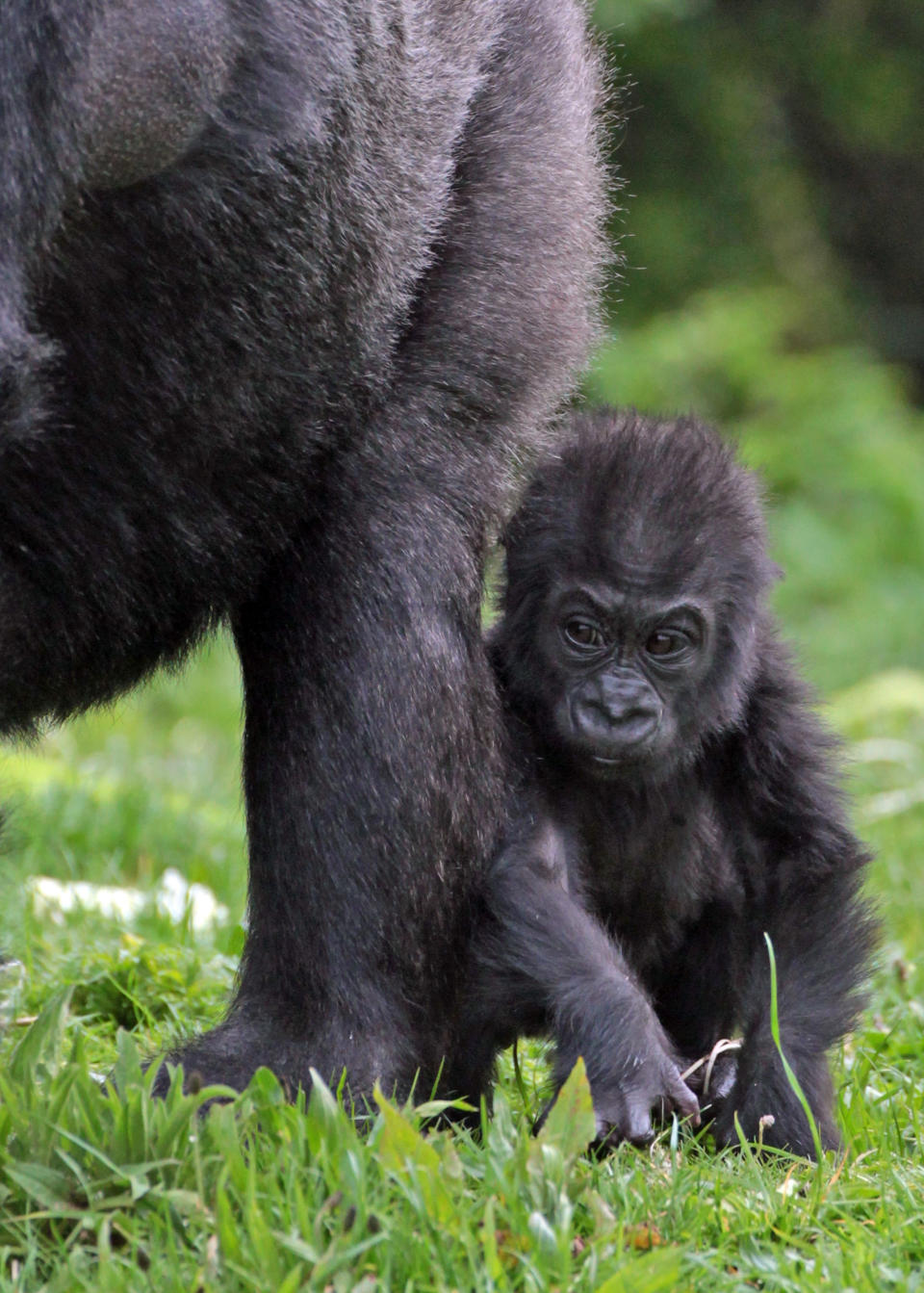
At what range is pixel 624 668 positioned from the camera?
10.5ft

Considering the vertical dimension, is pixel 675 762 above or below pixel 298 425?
below

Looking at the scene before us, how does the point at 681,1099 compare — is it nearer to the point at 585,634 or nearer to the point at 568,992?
the point at 568,992

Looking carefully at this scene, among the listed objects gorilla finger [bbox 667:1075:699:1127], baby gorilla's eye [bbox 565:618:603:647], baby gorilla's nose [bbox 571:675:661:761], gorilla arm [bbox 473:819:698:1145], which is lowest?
gorilla finger [bbox 667:1075:699:1127]

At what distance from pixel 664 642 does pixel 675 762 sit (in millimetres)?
219

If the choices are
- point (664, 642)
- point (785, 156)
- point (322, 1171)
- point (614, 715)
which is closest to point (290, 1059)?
point (322, 1171)

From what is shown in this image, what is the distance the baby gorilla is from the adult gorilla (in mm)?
268

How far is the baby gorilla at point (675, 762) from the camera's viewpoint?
3086 millimetres

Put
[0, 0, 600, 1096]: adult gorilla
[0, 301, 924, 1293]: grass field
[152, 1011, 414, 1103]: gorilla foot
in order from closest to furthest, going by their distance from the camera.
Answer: [0, 301, 924, 1293]: grass field
[0, 0, 600, 1096]: adult gorilla
[152, 1011, 414, 1103]: gorilla foot

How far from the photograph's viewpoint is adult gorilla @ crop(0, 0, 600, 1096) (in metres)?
2.47

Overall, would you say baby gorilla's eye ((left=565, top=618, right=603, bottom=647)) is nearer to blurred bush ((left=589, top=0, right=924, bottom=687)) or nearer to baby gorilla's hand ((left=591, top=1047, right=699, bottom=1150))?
baby gorilla's hand ((left=591, top=1047, right=699, bottom=1150))

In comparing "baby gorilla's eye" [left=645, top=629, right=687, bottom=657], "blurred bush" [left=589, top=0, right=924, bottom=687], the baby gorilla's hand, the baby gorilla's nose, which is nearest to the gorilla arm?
the baby gorilla's hand

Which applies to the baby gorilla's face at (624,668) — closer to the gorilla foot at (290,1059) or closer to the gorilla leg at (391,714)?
the gorilla leg at (391,714)

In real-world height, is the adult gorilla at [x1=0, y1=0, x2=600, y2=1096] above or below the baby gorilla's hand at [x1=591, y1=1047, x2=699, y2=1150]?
above

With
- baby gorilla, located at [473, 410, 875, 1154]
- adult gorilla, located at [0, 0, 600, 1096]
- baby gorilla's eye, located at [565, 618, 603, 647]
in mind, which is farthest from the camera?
baby gorilla's eye, located at [565, 618, 603, 647]
